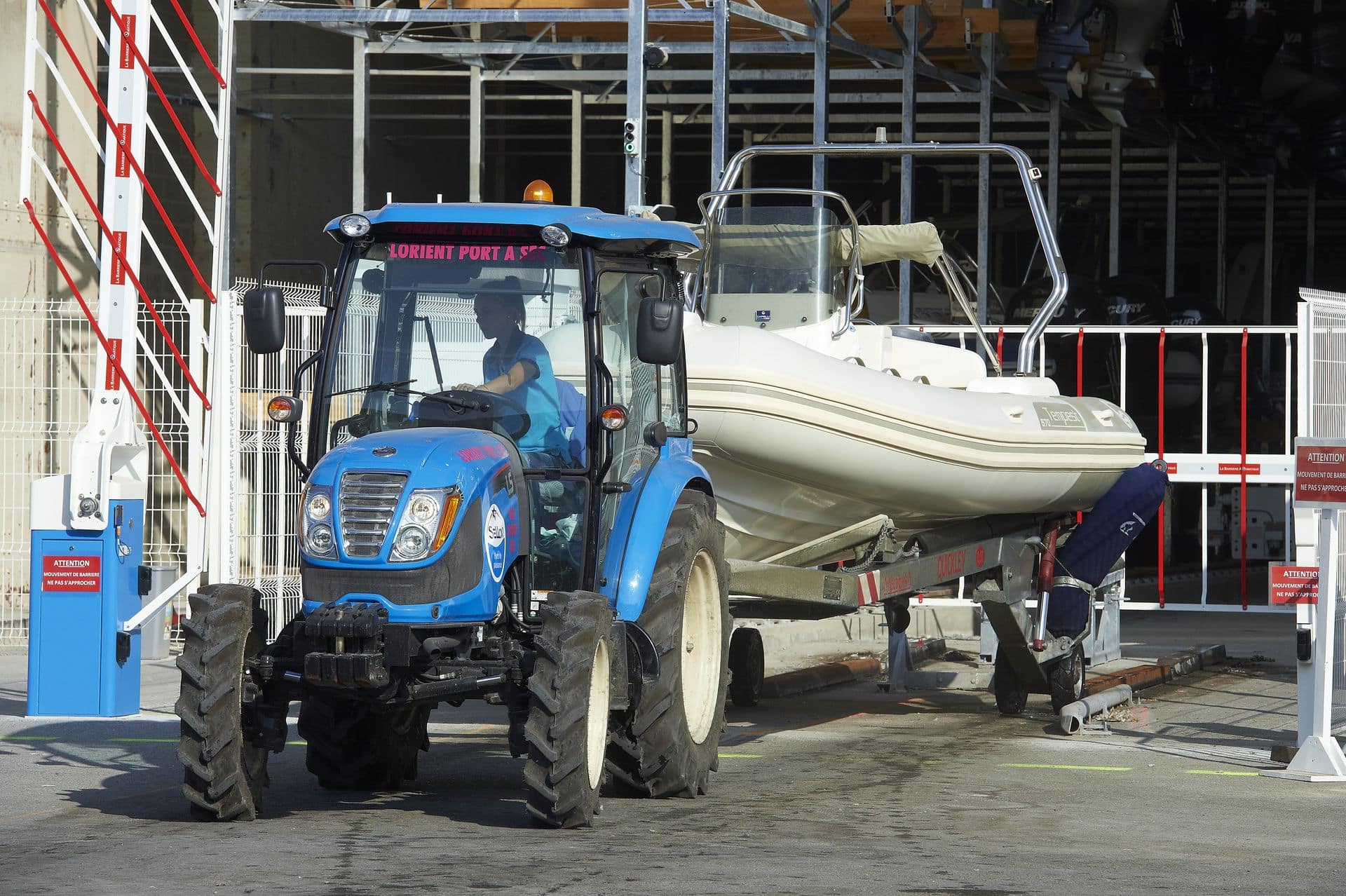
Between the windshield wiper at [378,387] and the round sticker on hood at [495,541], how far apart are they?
710mm

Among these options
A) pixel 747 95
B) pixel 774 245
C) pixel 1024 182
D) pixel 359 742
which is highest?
pixel 747 95

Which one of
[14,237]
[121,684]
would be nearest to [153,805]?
[121,684]

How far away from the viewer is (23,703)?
945cm

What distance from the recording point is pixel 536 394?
20.5ft

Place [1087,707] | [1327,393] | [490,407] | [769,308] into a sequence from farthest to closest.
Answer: [769,308], [1087,707], [1327,393], [490,407]

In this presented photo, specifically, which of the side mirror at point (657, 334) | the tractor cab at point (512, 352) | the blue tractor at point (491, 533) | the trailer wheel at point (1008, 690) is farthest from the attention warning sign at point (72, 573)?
the trailer wheel at point (1008, 690)

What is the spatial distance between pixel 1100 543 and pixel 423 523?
4.65m

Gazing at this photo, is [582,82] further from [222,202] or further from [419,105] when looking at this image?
[222,202]

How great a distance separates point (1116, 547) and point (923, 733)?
1.43 m

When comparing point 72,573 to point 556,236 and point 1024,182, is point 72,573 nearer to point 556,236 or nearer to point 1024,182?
point 556,236

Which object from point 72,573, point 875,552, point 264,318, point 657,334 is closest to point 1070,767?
point 875,552

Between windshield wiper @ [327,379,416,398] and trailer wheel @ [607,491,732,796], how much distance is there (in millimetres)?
1061

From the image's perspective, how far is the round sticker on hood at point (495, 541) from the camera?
229 inches

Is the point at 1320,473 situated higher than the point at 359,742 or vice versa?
the point at 1320,473
